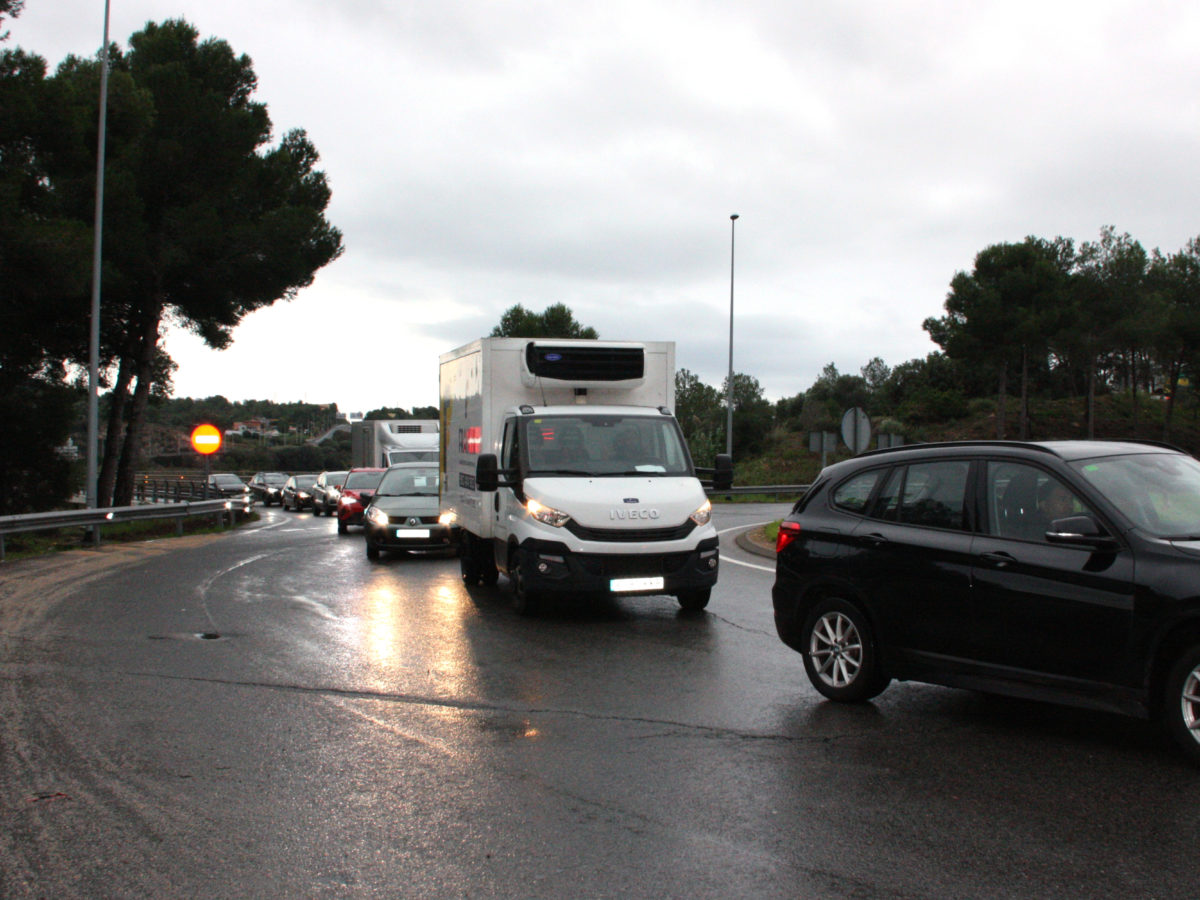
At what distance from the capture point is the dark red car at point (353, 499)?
82.2 ft

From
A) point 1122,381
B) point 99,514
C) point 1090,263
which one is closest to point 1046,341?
point 1090,263

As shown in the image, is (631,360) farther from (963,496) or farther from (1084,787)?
(1084,787)

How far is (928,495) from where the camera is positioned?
6.48m

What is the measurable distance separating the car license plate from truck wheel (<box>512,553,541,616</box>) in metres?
0.81

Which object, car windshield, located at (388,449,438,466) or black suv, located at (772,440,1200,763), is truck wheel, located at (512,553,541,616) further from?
car windshield, located at (388,449,438,466)

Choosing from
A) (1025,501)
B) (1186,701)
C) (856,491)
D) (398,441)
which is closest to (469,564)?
(856,491)

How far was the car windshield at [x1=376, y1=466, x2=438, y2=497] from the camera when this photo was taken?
19.1 m

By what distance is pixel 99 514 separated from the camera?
20.3 m

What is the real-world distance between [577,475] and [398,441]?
2131 centimetres

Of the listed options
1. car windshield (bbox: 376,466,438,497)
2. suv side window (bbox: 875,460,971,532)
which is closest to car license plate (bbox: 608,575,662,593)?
suv side window (bbox: 875,460,971,532)

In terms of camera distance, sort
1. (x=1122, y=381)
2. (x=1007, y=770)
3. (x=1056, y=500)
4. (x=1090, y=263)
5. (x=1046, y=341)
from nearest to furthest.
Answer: (x=1007, y=770)
(x=1056, y=500)
(x=1046, y=341)
(x=1090, y=263)
(x=1122, y=381)

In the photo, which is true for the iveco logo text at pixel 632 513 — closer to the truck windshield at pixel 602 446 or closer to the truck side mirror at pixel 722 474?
the truck windshield at pixel 602 446

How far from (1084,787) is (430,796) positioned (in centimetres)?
302

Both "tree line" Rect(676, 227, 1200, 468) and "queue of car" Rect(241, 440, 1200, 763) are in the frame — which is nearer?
"queue of car" Rect(241, 440, 1200, 763)
